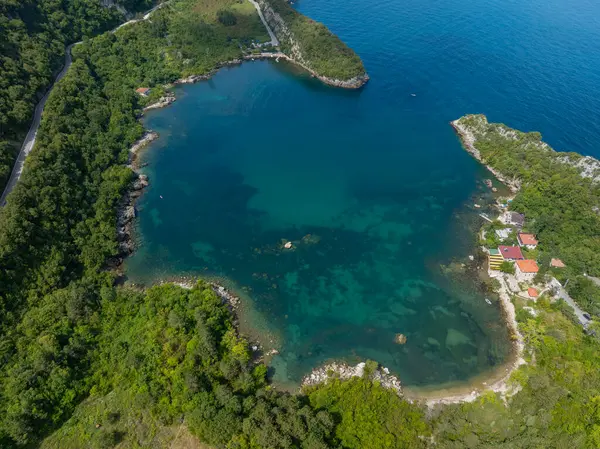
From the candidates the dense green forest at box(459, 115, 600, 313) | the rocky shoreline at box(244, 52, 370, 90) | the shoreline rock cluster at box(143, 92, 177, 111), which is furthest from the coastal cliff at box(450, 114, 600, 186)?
the shoreline rock cluster at box(143, 92, 177, 111)

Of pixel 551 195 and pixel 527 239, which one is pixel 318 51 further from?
pixel 527 239

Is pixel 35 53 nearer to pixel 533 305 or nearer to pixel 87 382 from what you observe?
pixel 87 382

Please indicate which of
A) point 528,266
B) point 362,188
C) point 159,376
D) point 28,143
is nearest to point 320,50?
point 362,188

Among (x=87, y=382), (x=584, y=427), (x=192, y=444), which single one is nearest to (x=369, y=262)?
(x=584, y=427)

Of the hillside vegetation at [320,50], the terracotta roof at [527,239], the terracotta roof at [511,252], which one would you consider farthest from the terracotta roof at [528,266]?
the hillside vegetation at [320,50]

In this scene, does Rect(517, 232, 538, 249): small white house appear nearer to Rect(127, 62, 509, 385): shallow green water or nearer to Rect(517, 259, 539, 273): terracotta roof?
Rect(517, 259, 539, 273): terracotta roof

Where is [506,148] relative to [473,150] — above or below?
above
